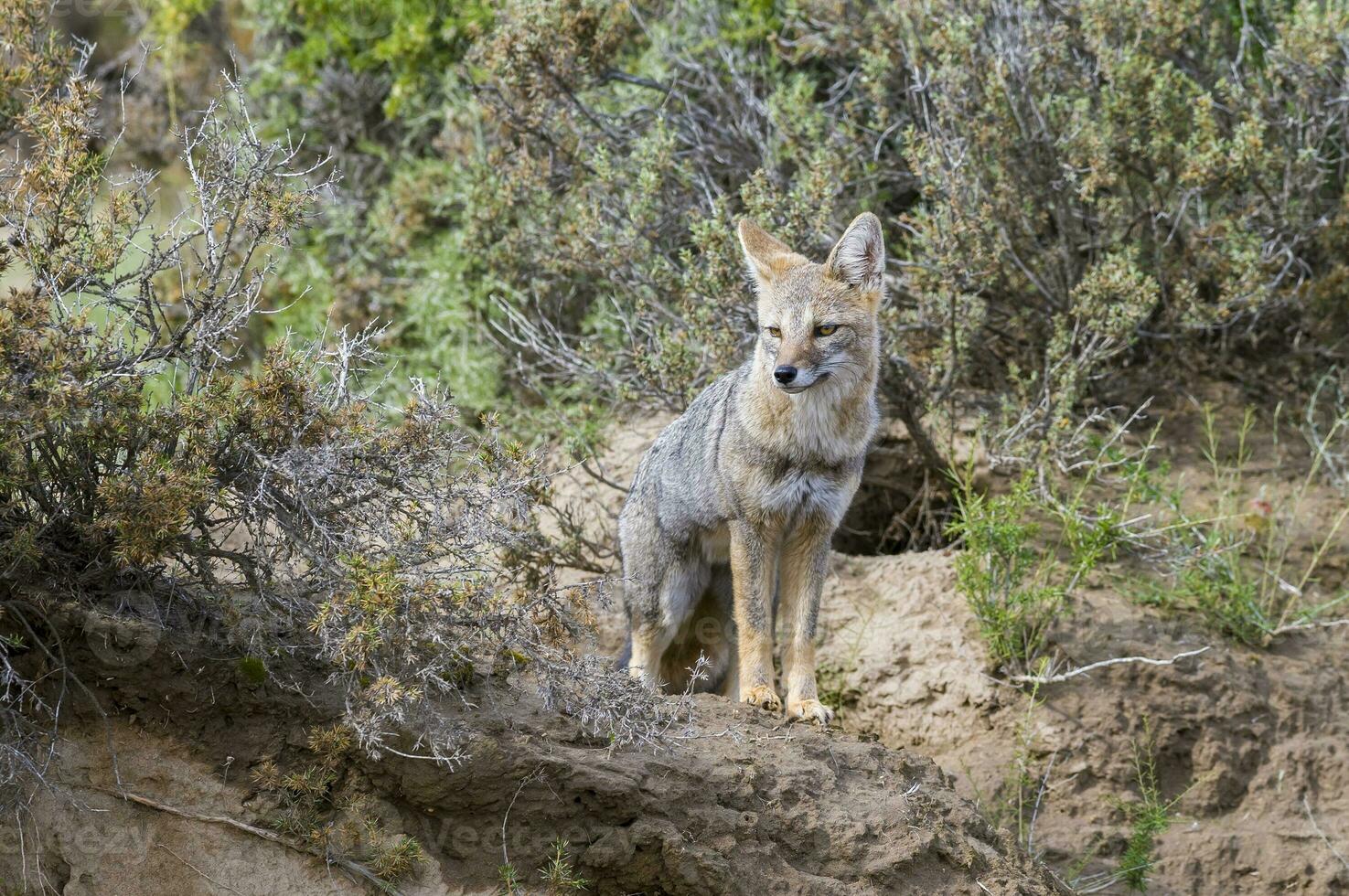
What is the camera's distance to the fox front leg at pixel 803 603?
553 cm

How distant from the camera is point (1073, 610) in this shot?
6598mm

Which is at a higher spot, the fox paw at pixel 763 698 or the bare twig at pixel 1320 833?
the fox paw at pixel 763 698

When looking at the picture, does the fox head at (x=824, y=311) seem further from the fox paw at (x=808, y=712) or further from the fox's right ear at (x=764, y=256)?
the fox paw at (x=808, y=712)

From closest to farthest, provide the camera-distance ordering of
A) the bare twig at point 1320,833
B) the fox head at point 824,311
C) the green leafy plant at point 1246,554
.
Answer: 1. the fox head at point 824,311
2. the bare twig at point 1320,833
3. the green leafy plant at point 1246,554

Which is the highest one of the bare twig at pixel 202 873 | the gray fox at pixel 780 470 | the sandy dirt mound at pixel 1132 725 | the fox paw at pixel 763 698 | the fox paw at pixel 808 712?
the gray fox at pixel 780 470

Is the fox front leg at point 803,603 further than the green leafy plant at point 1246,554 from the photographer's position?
No

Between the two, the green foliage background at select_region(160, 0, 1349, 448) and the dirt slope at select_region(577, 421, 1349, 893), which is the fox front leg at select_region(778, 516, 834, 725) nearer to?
the dirt slope at select_region(577, 421, 1349, 893)

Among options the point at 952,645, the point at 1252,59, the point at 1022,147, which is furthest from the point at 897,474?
the point at 1252,59

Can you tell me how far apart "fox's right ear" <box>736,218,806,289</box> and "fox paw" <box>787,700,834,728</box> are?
171 centimetres

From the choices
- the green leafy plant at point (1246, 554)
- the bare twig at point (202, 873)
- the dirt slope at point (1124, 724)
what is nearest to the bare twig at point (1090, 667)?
the dirt slope at point (1124, 724)

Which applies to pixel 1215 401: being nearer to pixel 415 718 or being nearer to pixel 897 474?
pixel 897 474

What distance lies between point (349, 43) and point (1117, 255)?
584cm

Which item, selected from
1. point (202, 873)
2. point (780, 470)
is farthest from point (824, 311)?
point (202, 873)

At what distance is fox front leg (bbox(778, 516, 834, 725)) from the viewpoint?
5.53 metres
